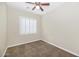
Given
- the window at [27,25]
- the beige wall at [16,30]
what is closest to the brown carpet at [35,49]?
the beige wall at [16,30]

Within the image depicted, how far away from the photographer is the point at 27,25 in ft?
4.84

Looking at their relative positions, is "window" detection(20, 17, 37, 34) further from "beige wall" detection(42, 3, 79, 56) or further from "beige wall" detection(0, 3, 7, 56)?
"beige wall" detection(0, 3, 7, 56)

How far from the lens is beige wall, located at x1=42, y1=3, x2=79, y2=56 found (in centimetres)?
161

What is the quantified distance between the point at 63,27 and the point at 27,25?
0.82 m

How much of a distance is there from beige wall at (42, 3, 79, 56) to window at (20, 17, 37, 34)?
174mm

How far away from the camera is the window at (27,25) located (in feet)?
4.78

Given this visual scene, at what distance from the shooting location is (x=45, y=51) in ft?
5.40

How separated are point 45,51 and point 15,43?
55cm

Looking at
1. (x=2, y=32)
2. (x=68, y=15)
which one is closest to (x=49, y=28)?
(x=68, y=15)

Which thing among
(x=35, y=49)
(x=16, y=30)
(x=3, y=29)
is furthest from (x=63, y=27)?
(x=3, y=29)

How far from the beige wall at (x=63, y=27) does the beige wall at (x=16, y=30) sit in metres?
0.18

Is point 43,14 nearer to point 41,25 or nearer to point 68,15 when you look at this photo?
point 41,25

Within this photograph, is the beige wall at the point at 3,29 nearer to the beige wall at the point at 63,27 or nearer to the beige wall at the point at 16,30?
the beige wall at the point at 16,30

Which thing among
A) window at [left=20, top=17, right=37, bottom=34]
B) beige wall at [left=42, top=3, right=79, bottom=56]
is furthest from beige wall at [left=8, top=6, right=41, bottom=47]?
beige wall at [left=42, top=3, right=79, bottom=56]
